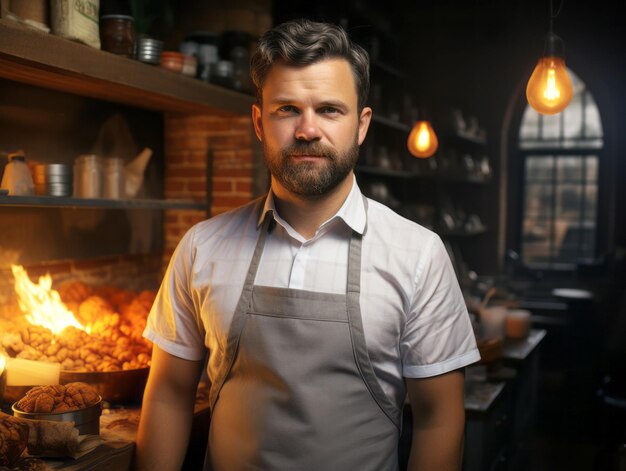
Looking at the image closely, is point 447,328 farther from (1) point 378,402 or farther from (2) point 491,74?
(2) point 491,74

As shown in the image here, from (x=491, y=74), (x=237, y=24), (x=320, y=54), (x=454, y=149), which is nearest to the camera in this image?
(x=320, y=54)

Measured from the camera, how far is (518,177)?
340 inches

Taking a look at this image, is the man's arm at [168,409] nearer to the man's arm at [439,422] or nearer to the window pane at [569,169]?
the man's arm at [439,422]

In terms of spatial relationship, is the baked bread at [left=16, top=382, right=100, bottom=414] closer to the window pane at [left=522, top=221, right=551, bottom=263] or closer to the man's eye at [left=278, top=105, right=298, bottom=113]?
the man's eye at [left=278, top=105, right=298, bottom=113]

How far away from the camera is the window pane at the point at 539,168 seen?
860 centimetres

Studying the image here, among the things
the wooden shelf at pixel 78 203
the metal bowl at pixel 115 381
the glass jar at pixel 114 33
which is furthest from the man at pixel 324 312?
the glass jar at pixel 114 33

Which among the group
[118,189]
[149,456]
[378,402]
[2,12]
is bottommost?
[149,456]

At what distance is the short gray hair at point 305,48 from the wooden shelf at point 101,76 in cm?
88

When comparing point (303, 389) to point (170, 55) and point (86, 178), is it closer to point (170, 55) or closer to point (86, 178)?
point (86, 178)

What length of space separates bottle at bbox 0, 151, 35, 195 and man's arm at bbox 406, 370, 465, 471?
158cm

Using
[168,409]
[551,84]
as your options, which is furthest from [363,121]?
[551,84]

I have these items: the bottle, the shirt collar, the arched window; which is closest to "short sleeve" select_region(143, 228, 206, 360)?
the shirt collar

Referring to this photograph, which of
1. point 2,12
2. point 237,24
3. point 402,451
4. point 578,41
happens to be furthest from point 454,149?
point 2,12

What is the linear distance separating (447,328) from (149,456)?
3.10ft
